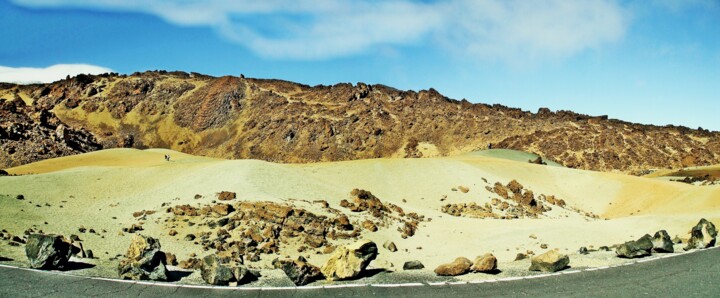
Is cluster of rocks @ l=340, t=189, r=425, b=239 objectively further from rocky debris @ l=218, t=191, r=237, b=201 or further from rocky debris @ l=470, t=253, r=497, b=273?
rocky debris @ l=470, t=253, r=497, b=273

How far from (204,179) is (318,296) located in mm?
17749

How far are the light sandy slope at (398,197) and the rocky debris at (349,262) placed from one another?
19.5 feet

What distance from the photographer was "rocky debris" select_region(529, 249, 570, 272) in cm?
1202

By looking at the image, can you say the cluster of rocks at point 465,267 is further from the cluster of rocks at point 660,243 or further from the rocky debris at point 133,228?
the rocky debris at point 133,228

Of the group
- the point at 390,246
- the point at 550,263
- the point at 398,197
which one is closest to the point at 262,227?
the point at 390,246

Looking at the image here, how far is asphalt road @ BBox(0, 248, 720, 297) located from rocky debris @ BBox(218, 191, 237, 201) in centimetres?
1050

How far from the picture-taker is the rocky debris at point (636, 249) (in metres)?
13.5

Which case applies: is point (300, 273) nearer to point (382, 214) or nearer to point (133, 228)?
point (133, 228)

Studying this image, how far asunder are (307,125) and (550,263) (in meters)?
66.8

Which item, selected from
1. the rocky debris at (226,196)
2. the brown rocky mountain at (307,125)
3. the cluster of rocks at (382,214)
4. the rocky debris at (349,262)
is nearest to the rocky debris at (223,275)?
the rocky debris at (349,262)

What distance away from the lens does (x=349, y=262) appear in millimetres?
11680

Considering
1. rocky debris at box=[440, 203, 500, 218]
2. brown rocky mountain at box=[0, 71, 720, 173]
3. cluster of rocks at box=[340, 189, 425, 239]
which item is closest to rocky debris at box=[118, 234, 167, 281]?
cluster of rocks at box=[340, 189, 425, 239]

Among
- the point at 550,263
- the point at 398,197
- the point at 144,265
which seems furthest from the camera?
the point at 398,197

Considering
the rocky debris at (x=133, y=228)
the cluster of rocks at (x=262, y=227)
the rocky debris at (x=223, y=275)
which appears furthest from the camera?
the rocky debris at (x=133, y=228)
